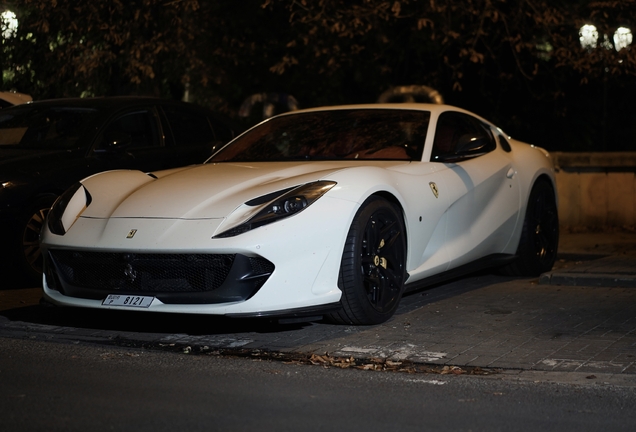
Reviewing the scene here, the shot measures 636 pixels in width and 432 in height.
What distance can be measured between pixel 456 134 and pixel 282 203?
256 centimetres

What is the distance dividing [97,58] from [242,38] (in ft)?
16.0

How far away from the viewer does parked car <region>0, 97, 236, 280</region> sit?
8641mm

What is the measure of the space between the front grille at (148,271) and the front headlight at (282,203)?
198 millimetres

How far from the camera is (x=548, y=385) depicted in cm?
530

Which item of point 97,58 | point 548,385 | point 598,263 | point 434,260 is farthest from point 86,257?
point 97,58

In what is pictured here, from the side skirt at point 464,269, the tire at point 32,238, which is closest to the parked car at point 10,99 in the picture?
the tire at point 32,238

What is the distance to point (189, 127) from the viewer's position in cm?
1032

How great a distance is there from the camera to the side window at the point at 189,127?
33.2 feet

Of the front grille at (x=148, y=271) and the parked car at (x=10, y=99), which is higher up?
the parked car at (x=10, y=99)

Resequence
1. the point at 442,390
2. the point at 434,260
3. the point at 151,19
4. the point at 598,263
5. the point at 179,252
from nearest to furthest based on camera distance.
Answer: the point at 442,390, the point at 179,252, the point at 434,260, the point at 598,263, the point at 151,19

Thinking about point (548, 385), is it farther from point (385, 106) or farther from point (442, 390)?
point (385, 106)

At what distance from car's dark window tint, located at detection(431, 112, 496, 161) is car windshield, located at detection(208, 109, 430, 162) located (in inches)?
6.4

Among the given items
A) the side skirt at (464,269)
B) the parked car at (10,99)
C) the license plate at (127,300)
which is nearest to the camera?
the license plate at (127,300)

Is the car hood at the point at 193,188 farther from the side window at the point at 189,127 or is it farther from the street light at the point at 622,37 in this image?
the street light at the point at 622,37
